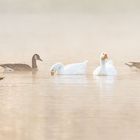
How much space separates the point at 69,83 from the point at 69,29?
448 centimetres

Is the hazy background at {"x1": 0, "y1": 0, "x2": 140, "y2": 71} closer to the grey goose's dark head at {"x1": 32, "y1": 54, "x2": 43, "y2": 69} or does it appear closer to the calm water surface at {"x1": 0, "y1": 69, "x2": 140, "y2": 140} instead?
the grey goose's dark head at {"x1": 32, "y1": 54, "x2": 43, "y2": 69}

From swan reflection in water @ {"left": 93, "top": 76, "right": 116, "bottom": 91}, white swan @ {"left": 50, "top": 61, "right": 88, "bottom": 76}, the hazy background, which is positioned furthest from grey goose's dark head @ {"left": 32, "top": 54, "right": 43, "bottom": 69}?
swan reflection in water @ {"left": 93, "top": 76, "right": 116, "bottom": 91}

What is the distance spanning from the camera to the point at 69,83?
6.50 m

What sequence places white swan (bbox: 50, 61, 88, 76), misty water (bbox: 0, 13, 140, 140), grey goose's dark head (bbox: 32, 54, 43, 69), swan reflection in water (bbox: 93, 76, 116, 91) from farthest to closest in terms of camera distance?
grey goose's dark head (bbox: 32, 54, 43, 69), white swan (bbox: 50, 61, 88, 76), swan reflection in water (bbox: 93, 76, 116, 91), misty water (bbox: 0, 13, 140, 140)

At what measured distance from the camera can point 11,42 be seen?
10445 millimetres

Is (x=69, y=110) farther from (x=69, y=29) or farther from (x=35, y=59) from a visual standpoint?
(x=69, y=29)

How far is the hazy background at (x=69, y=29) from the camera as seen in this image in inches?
395

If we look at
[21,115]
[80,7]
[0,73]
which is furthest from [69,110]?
A: [80,7]

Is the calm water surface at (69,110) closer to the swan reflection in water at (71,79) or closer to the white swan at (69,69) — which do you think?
the swan reflection in water at (71,79)

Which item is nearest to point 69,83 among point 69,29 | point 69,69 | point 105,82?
point 105,82

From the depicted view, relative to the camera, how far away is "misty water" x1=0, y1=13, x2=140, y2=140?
367 cm

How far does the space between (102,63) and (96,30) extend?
100 inches

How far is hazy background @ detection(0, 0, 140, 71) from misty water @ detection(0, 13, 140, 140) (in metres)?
0.01

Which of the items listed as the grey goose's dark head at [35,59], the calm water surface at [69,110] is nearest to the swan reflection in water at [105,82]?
the calm water surface at [69,110]
